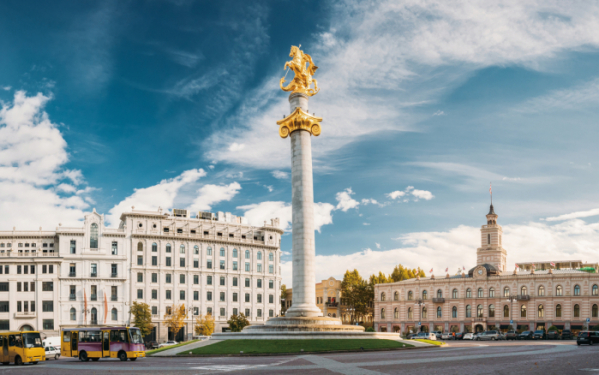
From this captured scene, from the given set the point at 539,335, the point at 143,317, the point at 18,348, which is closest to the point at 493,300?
the point at 539,335

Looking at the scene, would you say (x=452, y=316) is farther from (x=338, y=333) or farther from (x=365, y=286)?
(x=338, y=333)

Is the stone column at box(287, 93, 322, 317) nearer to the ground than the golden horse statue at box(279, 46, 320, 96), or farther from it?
nearer to the ground

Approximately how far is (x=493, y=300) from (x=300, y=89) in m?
72.4

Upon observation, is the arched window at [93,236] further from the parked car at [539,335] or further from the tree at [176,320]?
the parked car at [539,335]

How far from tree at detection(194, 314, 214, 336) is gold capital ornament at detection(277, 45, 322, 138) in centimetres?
5181

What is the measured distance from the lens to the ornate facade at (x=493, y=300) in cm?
9719

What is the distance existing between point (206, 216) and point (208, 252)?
837 centimetres

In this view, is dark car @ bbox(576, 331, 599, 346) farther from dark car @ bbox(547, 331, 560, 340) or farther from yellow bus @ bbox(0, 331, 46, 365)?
yellow bus @ bbox(0, 331, 46, 365)

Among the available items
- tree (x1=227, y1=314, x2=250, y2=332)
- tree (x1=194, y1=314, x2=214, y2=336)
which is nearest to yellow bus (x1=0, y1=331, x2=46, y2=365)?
tree (x1=194, y1=314, x2=214, y2=336)

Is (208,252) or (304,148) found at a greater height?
(304,148)

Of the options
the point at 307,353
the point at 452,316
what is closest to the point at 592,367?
the point at 307,353

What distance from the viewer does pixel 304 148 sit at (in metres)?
53.7

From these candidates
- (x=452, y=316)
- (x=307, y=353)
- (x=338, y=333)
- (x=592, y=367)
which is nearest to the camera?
(x=592, y=367)

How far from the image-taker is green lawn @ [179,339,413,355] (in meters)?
40.1
